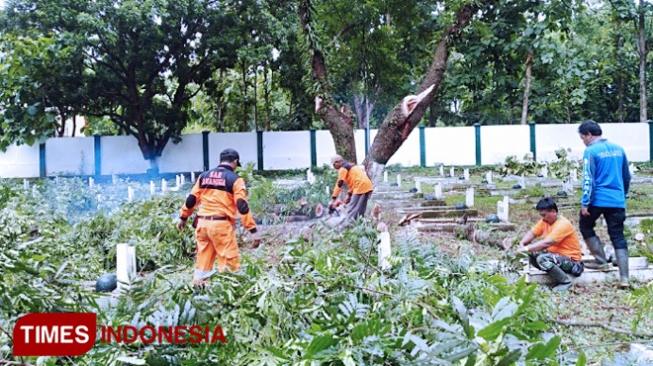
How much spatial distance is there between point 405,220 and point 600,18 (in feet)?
53.7

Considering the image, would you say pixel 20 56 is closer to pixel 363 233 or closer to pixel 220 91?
pixel 363 233

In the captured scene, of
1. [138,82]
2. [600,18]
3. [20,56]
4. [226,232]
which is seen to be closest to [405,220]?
[226,232]

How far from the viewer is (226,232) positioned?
4977mm

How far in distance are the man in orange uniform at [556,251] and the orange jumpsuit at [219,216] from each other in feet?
7.93

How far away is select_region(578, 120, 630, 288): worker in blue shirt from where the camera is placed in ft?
15.8

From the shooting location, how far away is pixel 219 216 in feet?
16.3

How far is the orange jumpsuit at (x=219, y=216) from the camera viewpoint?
4.94 m

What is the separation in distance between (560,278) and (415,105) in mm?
4095

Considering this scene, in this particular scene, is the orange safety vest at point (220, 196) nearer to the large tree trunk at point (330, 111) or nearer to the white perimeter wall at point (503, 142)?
the large tree trunk at point (330, 111)

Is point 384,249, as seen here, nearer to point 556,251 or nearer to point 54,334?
point 556,251

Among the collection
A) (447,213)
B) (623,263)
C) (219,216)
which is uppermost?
(219,216)

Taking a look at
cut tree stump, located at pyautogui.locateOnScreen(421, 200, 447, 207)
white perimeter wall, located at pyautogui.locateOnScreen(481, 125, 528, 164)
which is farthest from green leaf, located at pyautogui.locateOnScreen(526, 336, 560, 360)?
white perimeter wall, located at pyautogui.locateOnScreen(481, 125, 528, 164)

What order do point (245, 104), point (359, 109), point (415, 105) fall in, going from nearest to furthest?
point (415, 105), point (359, 109), point (245, 104)

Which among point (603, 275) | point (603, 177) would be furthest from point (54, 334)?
point (603, 275)
